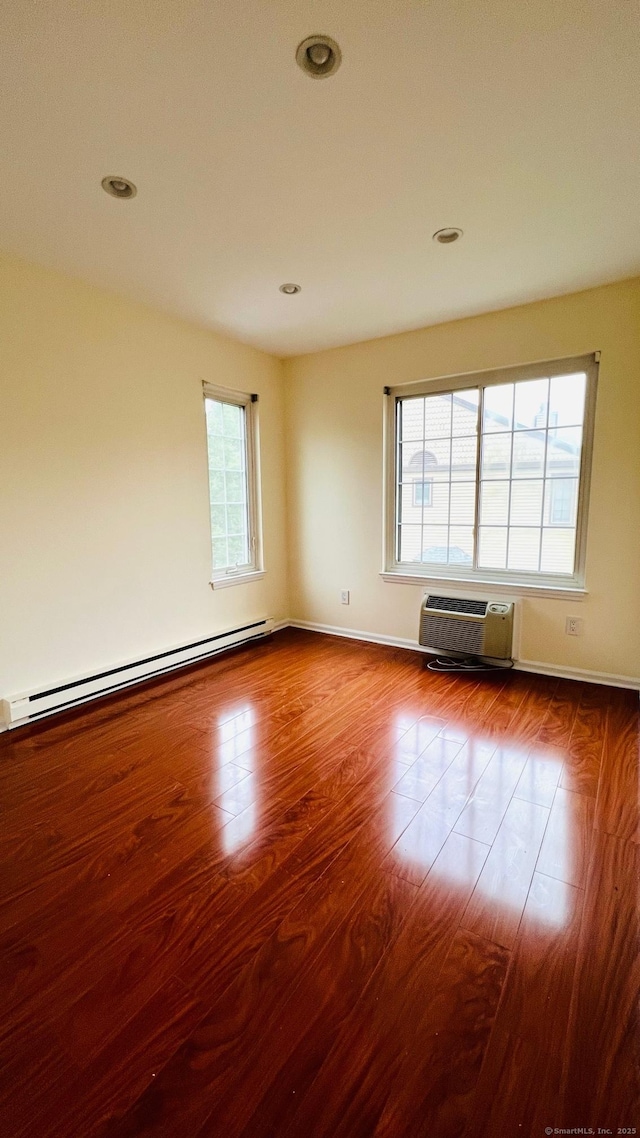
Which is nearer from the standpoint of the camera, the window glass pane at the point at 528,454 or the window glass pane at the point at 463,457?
the window glass pane at the point at 528,454

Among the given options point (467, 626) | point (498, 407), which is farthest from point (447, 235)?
point (467, 626)

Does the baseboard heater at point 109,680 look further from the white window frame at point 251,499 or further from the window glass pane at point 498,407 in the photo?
the window glass pane at point 498,407

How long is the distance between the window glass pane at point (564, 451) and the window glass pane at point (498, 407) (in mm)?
319

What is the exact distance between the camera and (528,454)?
3.23 meters

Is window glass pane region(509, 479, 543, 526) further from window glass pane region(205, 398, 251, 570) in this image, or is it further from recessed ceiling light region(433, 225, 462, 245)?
window glass pane region(205, 398, 251, 570)

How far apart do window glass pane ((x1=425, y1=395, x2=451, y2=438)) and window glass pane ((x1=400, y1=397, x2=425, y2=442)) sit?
0.05 metres

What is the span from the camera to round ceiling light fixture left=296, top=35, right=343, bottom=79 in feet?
4.35

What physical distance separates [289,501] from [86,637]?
2.21 m

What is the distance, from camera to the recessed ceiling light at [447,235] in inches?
88.2

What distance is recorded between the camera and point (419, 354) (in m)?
3.54

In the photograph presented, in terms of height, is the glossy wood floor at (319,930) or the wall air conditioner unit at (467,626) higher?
the wall air conditioner unit at (467,626)

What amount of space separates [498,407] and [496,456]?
344mm

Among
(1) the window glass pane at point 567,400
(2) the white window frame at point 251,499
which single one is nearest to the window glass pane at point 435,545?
(1) the window glass pane at point 567,400

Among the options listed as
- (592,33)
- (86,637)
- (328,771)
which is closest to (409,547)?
(328,771)
